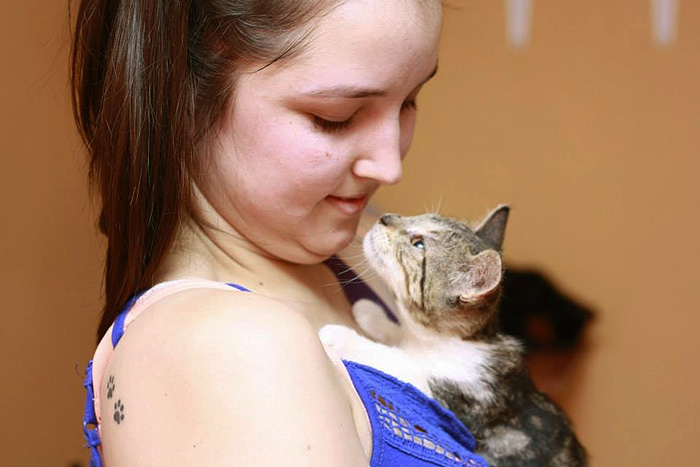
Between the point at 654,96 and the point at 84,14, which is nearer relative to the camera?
the point at 84,14

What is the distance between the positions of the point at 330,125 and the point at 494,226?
703mm

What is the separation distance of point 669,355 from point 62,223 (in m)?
2.01

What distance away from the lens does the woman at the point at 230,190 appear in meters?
0.75

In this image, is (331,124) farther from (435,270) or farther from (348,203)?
(435,270)

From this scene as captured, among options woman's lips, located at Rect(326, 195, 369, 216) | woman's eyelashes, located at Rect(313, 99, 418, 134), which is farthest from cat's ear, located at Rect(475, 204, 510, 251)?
woman's eyelashes, located at Rect(313, 99, 418, 134)

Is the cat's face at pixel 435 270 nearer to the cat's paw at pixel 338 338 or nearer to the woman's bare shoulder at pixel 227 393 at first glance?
the cat's paw at pixel 338 338

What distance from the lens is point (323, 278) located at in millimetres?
1309

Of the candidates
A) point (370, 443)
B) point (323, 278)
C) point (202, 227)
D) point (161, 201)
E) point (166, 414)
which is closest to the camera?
point (166, 414)

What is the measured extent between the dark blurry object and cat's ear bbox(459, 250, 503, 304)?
136 centimetres

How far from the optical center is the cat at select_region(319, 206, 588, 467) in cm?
131

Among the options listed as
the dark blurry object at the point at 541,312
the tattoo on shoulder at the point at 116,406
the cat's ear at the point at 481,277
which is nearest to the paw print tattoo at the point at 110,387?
the tattoo on shoulder at the point at 116,406

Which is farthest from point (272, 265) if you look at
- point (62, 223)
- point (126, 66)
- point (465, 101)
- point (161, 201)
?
point (465, 101)

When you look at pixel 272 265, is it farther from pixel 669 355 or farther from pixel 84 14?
pixel 669 355

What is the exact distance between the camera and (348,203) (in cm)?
109
